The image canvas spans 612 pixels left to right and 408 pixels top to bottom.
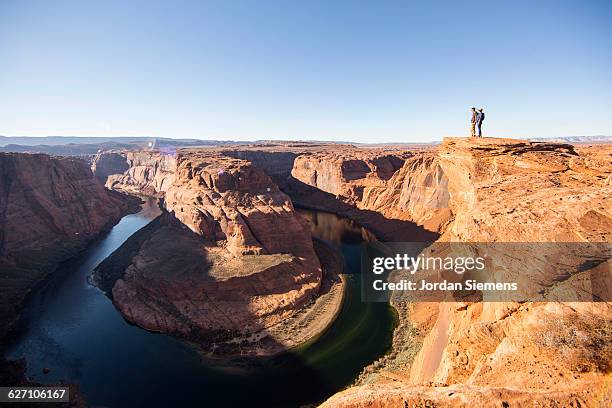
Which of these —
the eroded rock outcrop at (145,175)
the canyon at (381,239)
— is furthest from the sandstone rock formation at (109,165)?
the canyon at (381,239)

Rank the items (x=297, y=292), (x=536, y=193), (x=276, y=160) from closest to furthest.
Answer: (x=536, y=193)
(x=297, y=292)
(x=276, y=160)

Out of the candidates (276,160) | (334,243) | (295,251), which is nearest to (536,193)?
(295,251)

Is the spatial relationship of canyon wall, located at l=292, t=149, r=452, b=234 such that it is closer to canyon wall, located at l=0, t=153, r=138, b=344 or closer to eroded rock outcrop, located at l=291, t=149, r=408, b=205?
eroded rock outcrop, located at l=291, t=149, r=408, b=205

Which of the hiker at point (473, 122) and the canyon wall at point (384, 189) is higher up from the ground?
the hiker at point (473, 122)

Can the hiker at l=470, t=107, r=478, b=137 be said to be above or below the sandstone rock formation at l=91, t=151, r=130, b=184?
above

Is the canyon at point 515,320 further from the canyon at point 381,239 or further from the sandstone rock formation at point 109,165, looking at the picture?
the sandstone rock formation at point 109,165

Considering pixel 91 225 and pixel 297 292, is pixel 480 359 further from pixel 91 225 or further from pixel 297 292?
pixel 91 225

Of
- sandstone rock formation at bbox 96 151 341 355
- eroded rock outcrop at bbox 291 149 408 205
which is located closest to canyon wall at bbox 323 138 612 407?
sandstone rock formation at bbox 96 151 341 355
